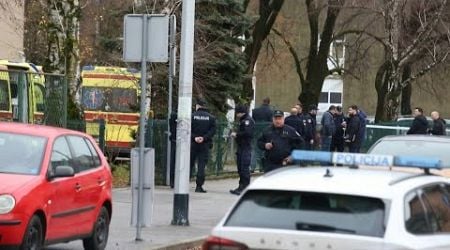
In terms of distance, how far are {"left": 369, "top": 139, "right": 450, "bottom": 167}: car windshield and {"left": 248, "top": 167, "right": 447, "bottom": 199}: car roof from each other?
7.43 meters

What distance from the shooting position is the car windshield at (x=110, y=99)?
28.3m

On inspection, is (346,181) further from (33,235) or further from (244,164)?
(244,164)

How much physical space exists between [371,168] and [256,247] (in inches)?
61.3

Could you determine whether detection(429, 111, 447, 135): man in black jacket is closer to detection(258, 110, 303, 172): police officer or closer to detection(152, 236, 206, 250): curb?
detection(258, 110, 303, 172): police officer

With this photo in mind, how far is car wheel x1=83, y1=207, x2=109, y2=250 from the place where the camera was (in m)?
11.9

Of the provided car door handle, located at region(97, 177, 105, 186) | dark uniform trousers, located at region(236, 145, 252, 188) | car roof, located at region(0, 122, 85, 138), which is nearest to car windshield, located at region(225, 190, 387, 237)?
car roof, located at region(0, 122, 85, 138)

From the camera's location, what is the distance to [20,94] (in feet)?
61.2

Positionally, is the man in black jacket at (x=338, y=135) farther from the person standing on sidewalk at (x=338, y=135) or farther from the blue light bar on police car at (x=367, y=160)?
the blue light bar on police car at (x=367, y=160)

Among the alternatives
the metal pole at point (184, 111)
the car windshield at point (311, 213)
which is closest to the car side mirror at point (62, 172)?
the car windshield at point (311, 213)

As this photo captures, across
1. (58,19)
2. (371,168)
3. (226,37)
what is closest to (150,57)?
(371,168)

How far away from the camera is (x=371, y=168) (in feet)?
26.5

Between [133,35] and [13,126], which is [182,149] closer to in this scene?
[133,35]

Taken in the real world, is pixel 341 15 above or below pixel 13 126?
above

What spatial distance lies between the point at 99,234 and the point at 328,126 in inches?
650
